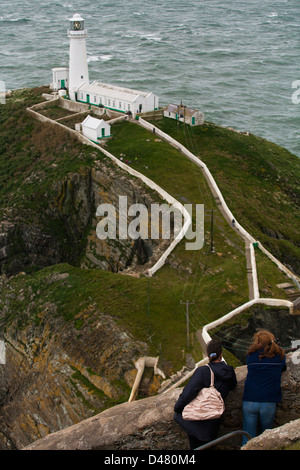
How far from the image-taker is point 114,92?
71062 mm

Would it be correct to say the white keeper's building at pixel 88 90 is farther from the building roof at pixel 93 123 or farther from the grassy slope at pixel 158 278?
the grassy slope at pixel 158 278

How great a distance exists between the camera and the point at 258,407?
12.8m

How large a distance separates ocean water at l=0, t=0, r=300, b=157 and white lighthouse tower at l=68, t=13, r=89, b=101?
109 ft

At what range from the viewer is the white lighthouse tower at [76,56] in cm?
7275

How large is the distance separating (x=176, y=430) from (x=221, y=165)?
162 feet

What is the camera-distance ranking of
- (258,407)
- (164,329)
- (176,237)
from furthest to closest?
1. (176,237)
2. (164,329)
3. (258,407)

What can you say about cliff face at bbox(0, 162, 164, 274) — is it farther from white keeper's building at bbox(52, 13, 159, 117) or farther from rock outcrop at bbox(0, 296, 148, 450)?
white keeper's building at bbox(52, 13, 159, 117)

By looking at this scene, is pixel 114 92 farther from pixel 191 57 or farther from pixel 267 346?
pixel 191 57

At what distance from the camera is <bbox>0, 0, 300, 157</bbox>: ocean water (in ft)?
364

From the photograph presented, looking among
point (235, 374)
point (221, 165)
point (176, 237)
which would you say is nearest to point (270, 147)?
point (221, 165)

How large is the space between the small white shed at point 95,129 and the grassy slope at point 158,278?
5.50 ft

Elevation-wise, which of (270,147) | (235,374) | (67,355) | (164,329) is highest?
(235,374)

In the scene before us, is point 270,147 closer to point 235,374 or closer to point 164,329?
point 164,329

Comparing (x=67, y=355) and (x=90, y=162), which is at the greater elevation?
(x=90, y=162)
